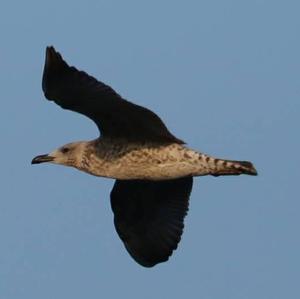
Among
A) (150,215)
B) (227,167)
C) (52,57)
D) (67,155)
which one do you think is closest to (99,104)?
(52,57)

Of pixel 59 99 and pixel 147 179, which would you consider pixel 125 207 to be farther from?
pixel 59 99

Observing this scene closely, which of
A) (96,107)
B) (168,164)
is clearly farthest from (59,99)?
(168,164)

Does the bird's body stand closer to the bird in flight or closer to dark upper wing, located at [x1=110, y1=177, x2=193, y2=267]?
the bird in flight

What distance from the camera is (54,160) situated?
59.6 feet

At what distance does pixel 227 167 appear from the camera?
670 inches

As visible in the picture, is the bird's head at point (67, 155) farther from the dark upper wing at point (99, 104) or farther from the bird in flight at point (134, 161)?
the dark upper wing at point (99, 104)

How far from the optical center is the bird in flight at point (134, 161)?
16.3 metres

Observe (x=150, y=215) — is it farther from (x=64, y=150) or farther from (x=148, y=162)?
(x=148, y=162)

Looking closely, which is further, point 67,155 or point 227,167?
Result: point 67,155

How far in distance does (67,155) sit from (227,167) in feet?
7.63

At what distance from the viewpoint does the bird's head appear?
17.8m

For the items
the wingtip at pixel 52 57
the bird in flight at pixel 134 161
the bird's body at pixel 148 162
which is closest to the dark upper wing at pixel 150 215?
the bird in flight at pixel 134 161

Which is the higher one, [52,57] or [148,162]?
[52,57]

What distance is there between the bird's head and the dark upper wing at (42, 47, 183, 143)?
560 millimetres
